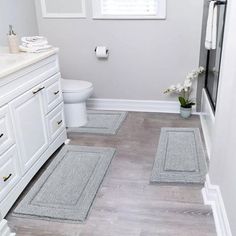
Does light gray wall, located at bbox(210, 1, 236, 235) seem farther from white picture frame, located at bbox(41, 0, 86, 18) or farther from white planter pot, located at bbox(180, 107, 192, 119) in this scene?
white picture frame, located at bbox(41, 0, 86, 18)

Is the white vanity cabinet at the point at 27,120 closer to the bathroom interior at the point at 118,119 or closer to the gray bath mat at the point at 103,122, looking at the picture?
the bathroom interior at the point at 118,119

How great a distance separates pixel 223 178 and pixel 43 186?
1235mm

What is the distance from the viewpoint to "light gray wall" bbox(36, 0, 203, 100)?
301 cm

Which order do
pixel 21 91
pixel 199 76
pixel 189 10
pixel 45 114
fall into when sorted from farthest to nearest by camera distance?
1. pixel 199 76
2. pixel 189 10
3. pixel 45 114
4. pixel 21 91

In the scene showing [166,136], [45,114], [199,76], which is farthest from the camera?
[199,76]

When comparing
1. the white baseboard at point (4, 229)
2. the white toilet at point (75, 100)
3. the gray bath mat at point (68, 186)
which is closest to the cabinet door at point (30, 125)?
the gray bath mat at point (68, 186)

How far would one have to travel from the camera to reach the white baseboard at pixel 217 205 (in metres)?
1.56

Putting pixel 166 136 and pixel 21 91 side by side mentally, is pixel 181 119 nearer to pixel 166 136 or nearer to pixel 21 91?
pixel 166 136

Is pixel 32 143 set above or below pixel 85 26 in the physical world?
below

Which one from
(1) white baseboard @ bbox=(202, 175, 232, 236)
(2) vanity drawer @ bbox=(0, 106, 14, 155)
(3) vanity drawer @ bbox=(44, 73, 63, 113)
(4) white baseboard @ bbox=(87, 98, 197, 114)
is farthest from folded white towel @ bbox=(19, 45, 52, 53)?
(1) white baseboard @ bbox=(202, 175, 232, 236)

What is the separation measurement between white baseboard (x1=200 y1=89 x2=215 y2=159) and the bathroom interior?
0.02 metres

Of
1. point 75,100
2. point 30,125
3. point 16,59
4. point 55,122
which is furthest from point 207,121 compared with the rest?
point 16,59

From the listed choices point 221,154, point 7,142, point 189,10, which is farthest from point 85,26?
point 221,154

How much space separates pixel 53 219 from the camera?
1.78 metres
